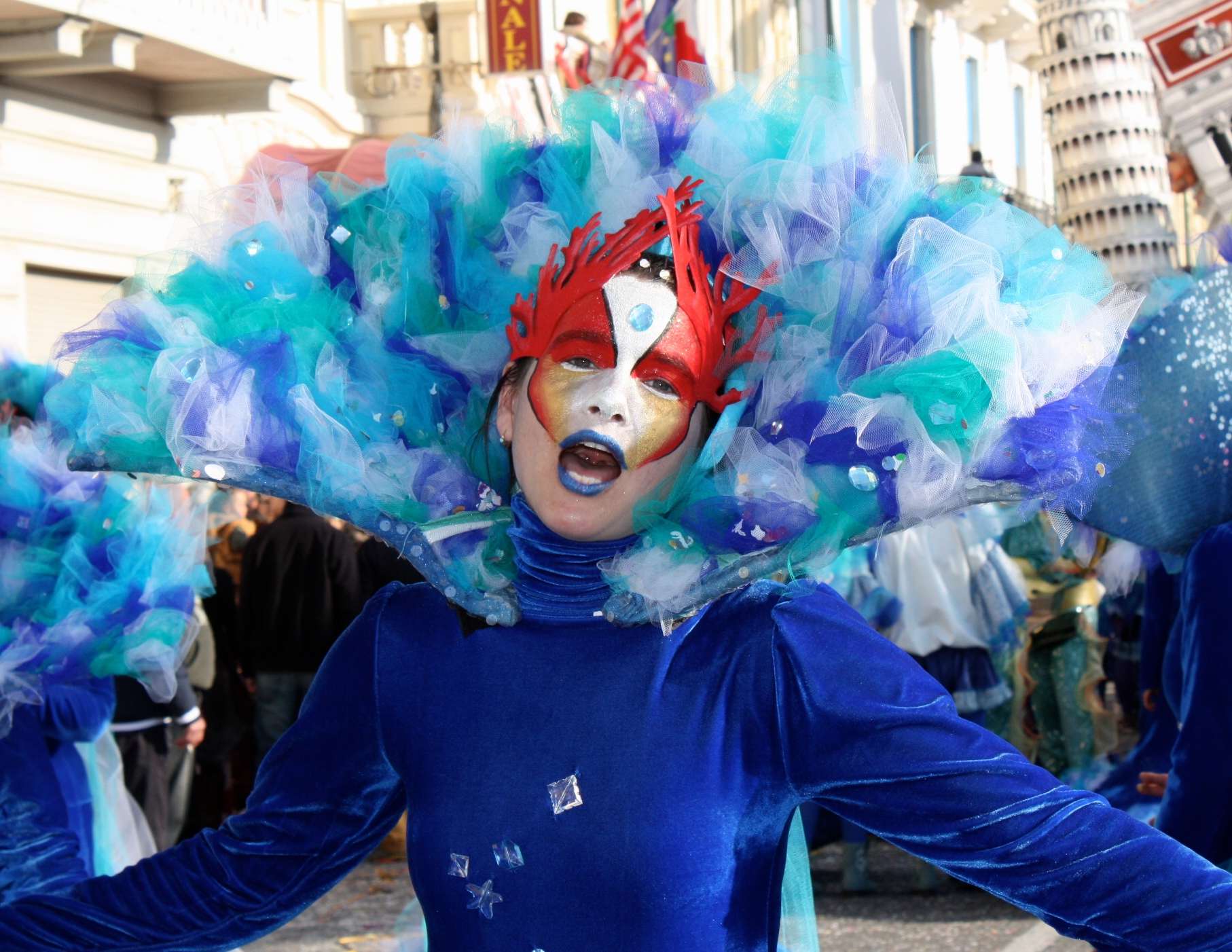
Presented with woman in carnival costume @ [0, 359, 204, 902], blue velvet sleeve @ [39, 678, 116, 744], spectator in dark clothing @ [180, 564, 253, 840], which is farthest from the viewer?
spectator in dark clothing @ [180, 564, 253, 840]

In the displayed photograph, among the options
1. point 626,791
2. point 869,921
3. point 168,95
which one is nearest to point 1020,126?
point 168,95

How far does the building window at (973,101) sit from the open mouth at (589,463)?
1103 inches

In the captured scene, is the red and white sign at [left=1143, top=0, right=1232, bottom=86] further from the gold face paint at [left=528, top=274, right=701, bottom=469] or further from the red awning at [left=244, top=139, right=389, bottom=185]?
the gold face paint at [left=528, top=274, right=701, bottom=469]

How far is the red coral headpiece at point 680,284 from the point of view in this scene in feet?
7.54

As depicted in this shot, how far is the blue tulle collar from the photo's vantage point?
2.25m

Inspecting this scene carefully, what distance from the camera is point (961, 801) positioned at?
78.1 inches

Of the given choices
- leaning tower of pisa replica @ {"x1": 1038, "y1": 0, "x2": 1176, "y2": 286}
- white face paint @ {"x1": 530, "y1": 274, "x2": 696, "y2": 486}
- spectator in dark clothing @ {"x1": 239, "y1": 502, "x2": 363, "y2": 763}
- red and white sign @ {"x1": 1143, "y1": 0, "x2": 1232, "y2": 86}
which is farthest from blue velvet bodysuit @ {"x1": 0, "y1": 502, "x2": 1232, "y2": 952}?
leaning tower of pisa replica @ {"x1": 1038, "y1": 0, "x2": 1176, "y2": 286}

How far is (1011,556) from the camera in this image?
294 inches

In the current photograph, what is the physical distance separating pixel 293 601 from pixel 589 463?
5.43m

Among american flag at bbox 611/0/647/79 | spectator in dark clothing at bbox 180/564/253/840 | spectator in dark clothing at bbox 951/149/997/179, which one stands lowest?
spectator in dark clothing at bbox 180/564/253/840

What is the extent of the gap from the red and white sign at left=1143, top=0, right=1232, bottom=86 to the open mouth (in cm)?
761

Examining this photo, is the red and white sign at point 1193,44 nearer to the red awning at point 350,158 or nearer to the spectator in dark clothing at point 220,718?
the red awning at point 350,158

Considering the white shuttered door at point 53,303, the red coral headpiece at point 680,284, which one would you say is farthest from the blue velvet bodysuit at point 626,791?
the white shuttered door at point 53,303

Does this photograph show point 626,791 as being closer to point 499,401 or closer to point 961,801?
point 961,801
